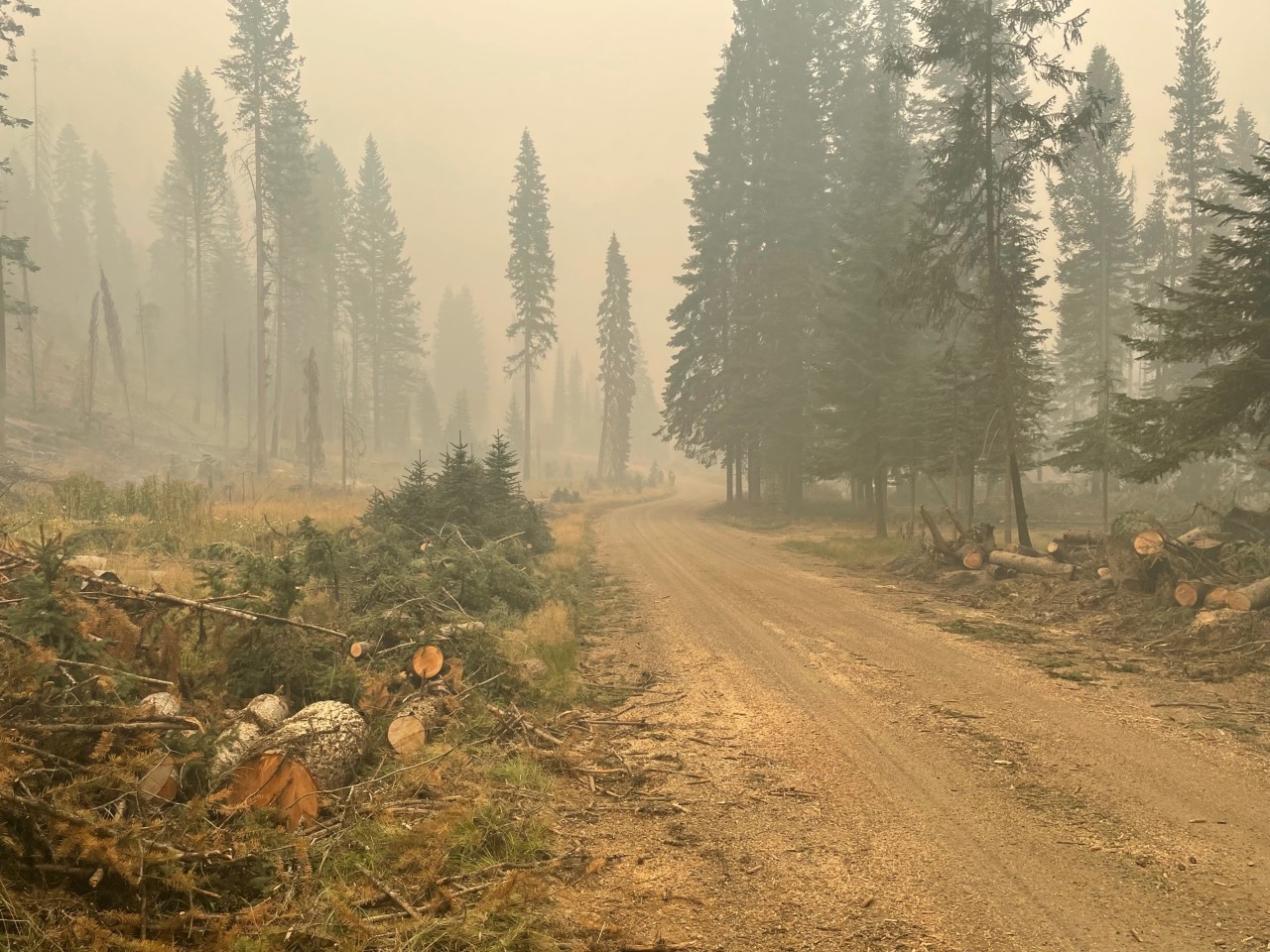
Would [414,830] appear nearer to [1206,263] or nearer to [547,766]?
[547,766]

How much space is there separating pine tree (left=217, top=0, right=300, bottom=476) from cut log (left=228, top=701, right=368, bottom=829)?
1456 inches

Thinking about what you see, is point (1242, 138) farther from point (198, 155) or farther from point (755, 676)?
point (198, 155)

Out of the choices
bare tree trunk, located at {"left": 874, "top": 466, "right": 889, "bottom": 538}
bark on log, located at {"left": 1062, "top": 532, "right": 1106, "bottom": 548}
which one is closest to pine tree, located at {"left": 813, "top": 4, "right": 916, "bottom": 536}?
bare tree trunk, located at {"left": 874, "top": 466, "right": 889, "bottom": 538}

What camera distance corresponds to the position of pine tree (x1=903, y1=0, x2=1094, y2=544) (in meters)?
16.7

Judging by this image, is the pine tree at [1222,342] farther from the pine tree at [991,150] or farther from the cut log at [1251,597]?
the pine tree at [991,150]

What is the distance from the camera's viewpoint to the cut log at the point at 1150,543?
11.7 meters

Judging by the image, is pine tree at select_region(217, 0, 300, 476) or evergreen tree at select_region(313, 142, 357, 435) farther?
evergreen tree at select_region(313, 142, 357, 435)

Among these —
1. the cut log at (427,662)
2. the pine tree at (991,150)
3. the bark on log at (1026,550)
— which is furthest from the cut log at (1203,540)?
the cut log at (427,662)

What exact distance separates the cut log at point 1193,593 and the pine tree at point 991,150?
5.53 metres

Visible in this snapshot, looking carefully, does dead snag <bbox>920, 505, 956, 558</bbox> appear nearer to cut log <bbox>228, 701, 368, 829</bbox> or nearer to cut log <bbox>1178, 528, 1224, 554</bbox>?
cut log <bbox>1178, 528, 1224, 554</bbox>

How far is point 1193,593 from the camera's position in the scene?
35.1 feet

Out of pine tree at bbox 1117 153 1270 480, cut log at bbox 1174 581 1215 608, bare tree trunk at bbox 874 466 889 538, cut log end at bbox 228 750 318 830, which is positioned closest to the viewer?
cut log end at bbox 228 750 318 830

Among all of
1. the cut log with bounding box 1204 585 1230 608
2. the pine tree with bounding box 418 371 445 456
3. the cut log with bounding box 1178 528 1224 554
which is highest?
the pine tree with bounding box 418 371 445 456

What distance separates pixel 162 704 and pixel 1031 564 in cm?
1498
